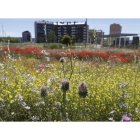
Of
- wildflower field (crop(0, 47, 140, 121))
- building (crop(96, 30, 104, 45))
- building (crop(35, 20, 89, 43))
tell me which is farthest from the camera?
building (crop(96, 30, 104, 45))

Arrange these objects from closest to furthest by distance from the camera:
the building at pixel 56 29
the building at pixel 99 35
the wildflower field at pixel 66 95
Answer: the wildflower field at pixel 66 95 → the building at pixel 56 29 → the building at pixel 99 35

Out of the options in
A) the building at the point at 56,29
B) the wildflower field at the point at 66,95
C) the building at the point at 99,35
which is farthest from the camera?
the building at the point at 99,35

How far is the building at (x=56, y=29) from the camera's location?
3.27m

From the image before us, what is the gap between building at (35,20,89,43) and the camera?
3.27 metres

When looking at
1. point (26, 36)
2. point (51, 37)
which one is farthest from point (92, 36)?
point (26, 36)

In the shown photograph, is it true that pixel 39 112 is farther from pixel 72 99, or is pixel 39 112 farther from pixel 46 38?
pixel 46 38

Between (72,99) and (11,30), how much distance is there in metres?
0.89

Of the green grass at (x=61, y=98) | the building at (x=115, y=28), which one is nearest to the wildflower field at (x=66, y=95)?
Result: the green grass at (x=61, y=98)

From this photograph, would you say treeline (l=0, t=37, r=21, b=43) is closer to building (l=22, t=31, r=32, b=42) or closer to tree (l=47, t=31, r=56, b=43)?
building (l=22, t=31, r=32, b=42)

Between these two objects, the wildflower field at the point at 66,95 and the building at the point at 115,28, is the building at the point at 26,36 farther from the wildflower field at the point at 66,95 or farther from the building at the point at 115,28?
the building at the point at 115,28

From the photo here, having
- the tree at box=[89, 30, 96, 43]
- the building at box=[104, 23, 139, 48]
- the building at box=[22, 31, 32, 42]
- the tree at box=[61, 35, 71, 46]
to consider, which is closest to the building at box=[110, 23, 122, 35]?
the building at box=[104, 23, 139, 48]

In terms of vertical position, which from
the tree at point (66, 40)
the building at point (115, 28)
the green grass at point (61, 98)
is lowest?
the green grass at point (61, 98)
